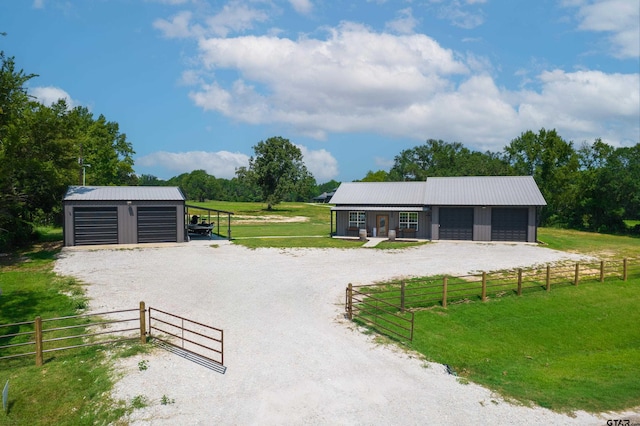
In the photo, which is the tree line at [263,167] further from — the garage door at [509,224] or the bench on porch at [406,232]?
the bench on porch at [406,232]

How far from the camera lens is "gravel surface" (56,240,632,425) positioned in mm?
8414

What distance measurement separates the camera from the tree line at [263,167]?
84.1ft

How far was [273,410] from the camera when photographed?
8398 millimetres

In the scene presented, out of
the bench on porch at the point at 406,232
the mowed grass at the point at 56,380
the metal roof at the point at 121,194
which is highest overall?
the metal roof at the point at 121,194

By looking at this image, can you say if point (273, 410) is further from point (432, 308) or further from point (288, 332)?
point (432, 308)

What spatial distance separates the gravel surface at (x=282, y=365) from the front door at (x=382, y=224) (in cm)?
1379

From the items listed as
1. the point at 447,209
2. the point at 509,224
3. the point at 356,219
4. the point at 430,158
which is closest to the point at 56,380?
the point at 356,219

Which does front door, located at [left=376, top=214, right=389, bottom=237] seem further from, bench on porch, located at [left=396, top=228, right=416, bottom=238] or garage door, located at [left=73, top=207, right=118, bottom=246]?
garage door, located at [left=73, top=207, right=118, bottom=246]

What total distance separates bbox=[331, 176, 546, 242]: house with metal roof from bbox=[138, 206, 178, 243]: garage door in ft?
42.3

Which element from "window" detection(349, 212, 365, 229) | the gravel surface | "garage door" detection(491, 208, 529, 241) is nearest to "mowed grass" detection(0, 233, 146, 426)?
the gravel surface

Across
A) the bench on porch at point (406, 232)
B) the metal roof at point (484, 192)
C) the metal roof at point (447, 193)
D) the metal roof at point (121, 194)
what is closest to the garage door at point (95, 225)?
the metal roof at point (121, 194)

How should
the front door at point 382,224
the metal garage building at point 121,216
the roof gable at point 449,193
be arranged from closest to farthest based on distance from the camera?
the metal garage building at point 121,216
the roof gable at point 449,193
the front door at point 382,224

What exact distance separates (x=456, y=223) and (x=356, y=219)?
8072 mm

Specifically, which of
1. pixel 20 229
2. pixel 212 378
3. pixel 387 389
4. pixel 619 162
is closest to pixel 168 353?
pixel 212 378
